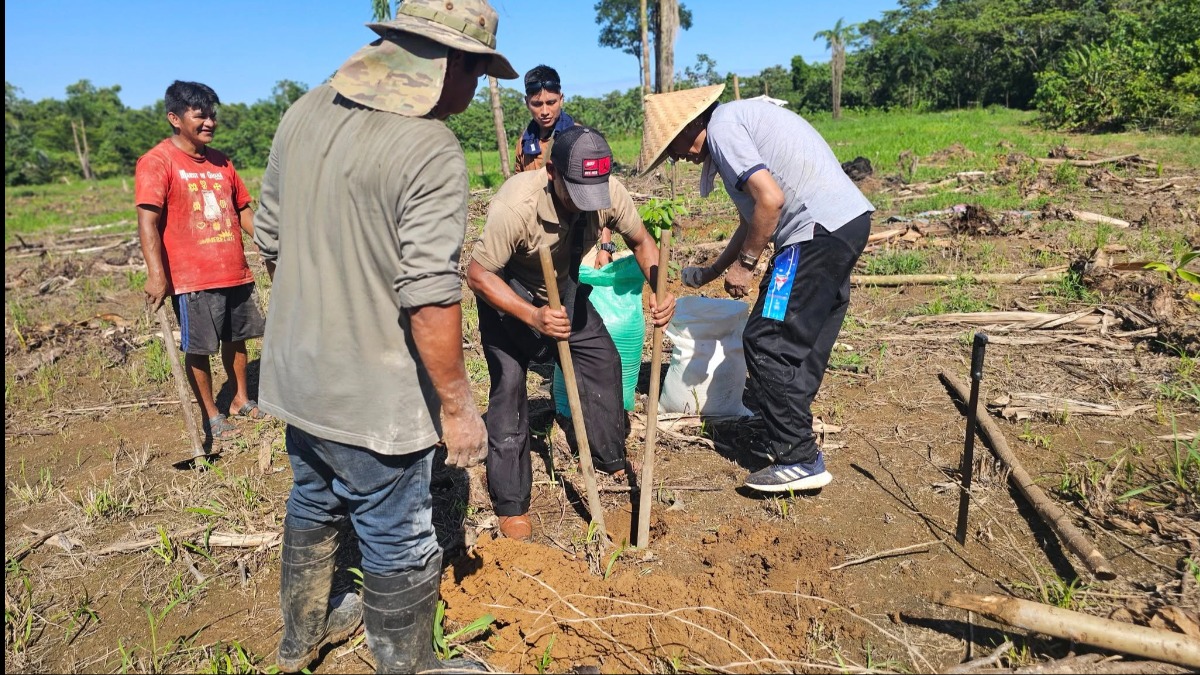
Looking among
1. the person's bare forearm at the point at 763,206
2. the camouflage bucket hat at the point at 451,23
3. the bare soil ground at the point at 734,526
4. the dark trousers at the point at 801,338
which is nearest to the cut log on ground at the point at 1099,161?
the bare soil ground at the point at 734,526

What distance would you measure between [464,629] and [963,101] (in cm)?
3811

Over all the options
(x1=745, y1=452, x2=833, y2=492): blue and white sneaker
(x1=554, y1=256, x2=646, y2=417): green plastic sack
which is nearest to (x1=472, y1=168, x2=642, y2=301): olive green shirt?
(x1=554, y1=256, x2=646, y2=417): green plastic sack

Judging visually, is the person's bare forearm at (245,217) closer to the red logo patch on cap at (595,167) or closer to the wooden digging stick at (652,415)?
the red logo patch on cap at (595,167)

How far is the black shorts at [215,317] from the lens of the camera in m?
4.30

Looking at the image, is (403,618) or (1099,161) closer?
(403,618)

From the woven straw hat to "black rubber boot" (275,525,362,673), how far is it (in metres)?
2.06

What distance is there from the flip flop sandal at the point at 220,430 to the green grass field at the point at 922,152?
8.54 meters

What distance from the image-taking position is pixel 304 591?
237 cm

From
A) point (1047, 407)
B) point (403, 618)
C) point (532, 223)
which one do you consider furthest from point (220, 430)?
point (1047, 407)

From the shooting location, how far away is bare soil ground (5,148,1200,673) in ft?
8.34

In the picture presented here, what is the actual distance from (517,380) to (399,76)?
160 centimetres

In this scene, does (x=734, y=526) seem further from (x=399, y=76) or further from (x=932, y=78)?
(x=932, y=78)

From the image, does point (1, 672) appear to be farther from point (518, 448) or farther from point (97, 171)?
point (97, 171)

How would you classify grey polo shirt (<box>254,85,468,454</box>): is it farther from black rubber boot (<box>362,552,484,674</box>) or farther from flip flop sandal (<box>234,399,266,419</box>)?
flip flop sandal (<box>234,399,266,419</box>)
